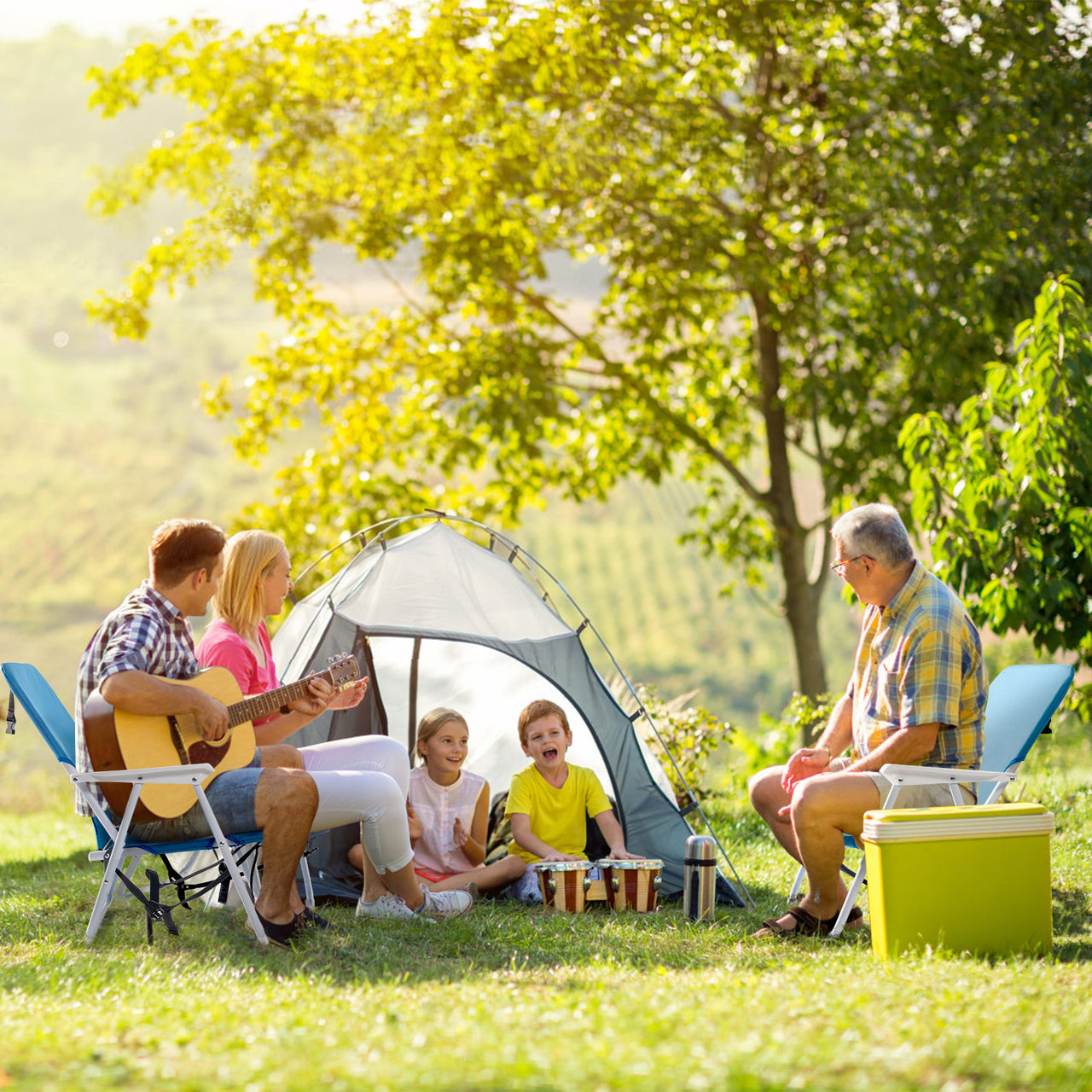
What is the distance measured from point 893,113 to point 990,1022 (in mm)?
7128

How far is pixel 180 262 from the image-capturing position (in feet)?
30.2

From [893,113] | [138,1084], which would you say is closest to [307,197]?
[893,113]

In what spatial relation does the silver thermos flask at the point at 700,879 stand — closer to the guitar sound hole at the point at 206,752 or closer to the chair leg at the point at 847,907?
the chair leg at the point at 847,907

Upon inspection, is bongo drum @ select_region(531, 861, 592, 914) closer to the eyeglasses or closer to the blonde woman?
the blonde woman

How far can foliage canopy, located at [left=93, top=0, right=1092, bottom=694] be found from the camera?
7734mm

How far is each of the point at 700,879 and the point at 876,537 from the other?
1.33 metres

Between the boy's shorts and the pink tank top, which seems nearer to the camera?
the boy's shorts

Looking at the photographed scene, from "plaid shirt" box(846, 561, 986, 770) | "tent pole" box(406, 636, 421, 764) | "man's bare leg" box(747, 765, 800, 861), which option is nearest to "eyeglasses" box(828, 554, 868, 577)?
"plaid shirt" box(846, 561, 986, 770)

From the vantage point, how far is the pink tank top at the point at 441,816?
486 centimetres

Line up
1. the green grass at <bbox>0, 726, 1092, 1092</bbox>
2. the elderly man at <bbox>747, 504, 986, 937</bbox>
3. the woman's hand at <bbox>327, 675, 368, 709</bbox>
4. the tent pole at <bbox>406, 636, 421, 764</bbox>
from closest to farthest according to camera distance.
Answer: the green grass at <bbox>0, 726, 1092, 1092</bbox> < the elderly man at <bbox>747, 504, 986, 937</bbox> < the woman's hand at <bbox>327, 675, 368, 709</bbox> < the tent pole at <bbox>406, 636, 421, 764</bbox>

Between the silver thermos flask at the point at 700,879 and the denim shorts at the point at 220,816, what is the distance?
1.51 m

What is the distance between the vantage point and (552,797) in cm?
483

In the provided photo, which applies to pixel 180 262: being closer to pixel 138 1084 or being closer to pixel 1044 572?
pixel 1044 572

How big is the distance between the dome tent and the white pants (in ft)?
2.08
